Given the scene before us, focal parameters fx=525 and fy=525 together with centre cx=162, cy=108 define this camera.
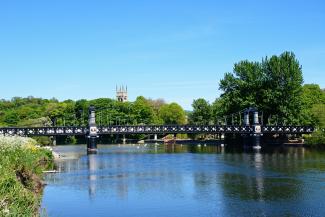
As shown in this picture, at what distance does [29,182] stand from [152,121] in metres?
137

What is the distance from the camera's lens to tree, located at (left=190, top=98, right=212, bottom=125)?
16788 centimetres

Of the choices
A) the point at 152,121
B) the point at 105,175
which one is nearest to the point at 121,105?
the point at 152,121

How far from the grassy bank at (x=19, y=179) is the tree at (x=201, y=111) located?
327 ft

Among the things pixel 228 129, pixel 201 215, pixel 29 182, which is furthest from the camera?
pixel 228 129

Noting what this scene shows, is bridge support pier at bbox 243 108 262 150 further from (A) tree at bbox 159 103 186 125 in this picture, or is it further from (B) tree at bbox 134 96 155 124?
Result: (A) tree at bbox 159 103 186 125

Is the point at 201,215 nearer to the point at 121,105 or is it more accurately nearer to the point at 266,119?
the point at 266,119

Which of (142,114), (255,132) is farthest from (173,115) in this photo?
(255,132)

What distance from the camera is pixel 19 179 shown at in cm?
3588

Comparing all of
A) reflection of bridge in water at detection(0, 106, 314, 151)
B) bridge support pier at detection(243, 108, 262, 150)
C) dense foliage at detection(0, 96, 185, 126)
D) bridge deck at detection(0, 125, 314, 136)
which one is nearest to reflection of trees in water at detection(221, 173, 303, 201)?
reflection of bridge in water at detection(0, 106, 314, 151)

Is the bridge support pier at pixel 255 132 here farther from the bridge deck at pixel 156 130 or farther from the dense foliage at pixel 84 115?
the dense foliage at pixel 84 115

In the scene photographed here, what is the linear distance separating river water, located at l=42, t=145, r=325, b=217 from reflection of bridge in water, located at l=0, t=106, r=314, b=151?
34.6m

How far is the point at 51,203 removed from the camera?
4078 centimetres

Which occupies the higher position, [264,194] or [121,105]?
[121,105]

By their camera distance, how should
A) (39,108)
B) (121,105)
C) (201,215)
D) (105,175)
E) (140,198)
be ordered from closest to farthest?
(201,215)
(140,198)
(105,175)
(121,105)
(39,108)
